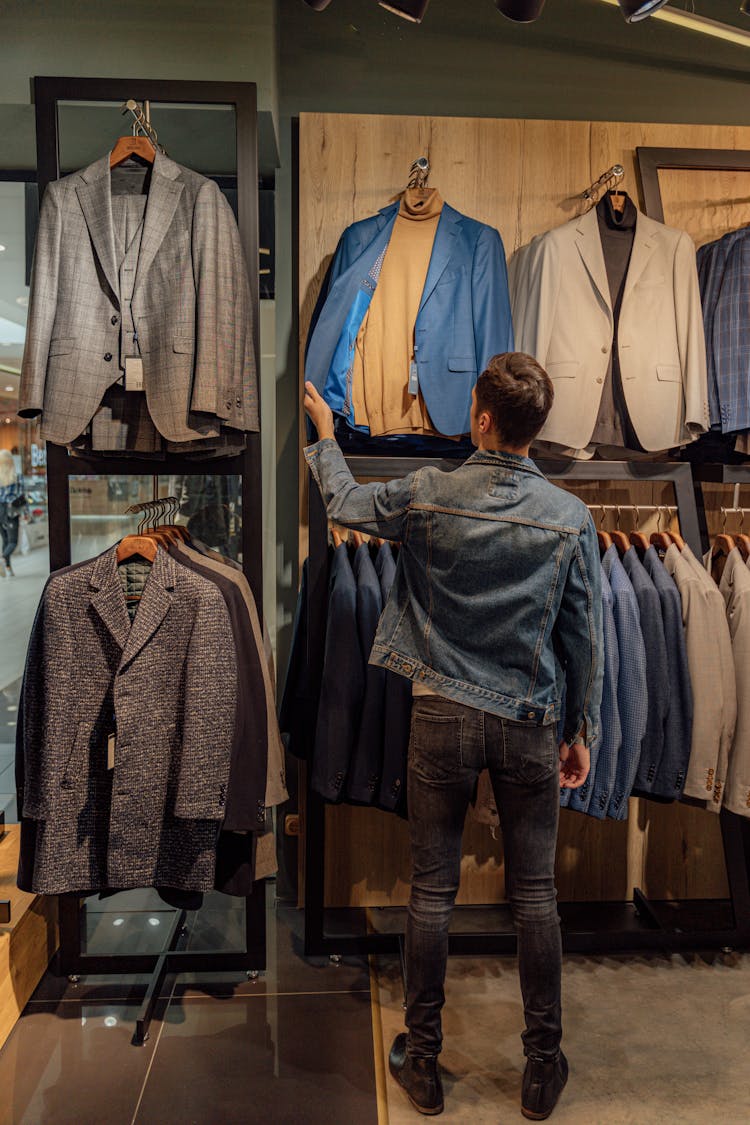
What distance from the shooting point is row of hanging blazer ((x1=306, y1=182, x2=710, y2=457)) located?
2541 millimetres

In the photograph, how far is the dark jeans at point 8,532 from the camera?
298cm

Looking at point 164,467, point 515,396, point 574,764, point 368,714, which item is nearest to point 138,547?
point 164,467

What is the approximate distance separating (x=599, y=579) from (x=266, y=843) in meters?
1.25

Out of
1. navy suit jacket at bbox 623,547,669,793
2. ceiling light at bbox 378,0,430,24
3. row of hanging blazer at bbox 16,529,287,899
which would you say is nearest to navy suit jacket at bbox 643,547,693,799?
navy suit jacket at bbox 623,547,669,793

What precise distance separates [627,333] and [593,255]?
0.28 metres

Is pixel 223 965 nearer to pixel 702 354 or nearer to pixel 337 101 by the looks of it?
pixel 702 354

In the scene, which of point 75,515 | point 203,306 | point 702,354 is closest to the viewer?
point 203,306

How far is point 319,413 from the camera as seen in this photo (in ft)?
7.38

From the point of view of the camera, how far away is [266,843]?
2.41 m

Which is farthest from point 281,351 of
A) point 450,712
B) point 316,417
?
point 450,712

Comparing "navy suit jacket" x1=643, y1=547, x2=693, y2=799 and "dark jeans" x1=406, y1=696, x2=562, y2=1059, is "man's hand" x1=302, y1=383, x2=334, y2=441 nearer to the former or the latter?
"dark jeans" x1=406, y1=696, x2=562, y2=1059

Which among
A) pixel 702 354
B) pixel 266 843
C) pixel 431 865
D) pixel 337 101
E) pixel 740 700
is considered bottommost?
pixel 266 843

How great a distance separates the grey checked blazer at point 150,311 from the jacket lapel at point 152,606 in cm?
35

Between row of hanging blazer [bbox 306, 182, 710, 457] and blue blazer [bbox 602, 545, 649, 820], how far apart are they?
0.52 meters
